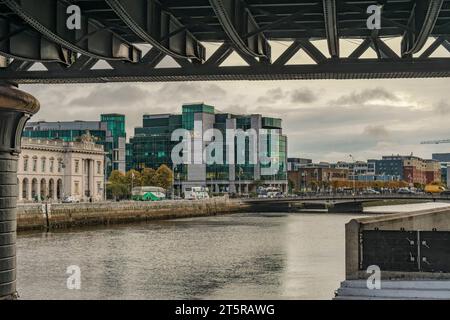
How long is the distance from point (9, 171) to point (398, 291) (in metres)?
8.25

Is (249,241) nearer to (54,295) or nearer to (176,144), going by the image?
(54,295)

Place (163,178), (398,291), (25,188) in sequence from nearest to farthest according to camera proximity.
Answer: (398,291)
(25,188)
(163,178)

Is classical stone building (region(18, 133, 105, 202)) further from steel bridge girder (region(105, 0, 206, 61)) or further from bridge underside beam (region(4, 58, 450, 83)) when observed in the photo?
steel bridge girder (region(105, 0, 206, 61))

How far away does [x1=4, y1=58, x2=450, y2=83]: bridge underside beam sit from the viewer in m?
16.5

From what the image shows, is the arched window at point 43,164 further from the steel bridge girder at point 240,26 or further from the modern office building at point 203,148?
the steel bridge girder at point 240,26

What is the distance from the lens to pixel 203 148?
182875 mm

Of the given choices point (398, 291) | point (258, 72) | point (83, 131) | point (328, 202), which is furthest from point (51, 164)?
point (398, 291)

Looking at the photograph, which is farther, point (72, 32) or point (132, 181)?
point (132, 181)

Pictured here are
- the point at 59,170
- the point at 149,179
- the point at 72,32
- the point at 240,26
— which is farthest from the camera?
the point at 149,179

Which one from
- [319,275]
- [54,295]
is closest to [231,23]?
[54,295]

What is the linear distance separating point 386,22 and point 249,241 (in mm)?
40958

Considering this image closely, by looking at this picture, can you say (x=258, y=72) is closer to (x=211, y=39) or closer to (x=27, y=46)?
(x=211, y=39)

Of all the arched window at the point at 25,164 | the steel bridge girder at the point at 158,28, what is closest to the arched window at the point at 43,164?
the arched window at the point at 25,164

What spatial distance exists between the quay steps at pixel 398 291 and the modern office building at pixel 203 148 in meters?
166
